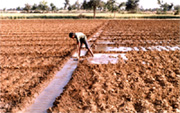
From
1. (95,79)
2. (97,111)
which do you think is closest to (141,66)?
(95,79)

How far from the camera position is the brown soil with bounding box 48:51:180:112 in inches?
169

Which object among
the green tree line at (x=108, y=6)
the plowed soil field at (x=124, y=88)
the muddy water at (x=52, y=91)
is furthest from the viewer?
the green tree line at (x=108, y=6)

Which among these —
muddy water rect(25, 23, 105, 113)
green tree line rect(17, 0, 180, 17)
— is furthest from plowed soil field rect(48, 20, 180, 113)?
green tree line rect(17, 0, 180, 17)

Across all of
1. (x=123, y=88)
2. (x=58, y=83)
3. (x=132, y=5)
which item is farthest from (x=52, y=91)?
(x=132, y=5)

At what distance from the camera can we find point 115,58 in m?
8.69

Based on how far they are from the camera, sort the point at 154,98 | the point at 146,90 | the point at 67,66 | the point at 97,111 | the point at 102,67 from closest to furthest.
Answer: the point at 97,111, the point at 154,98, the point at 146,90, the point at 102,67, the point at 67,66

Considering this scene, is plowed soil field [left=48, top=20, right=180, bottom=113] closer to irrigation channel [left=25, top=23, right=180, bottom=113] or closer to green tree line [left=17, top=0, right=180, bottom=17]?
irrigation channel [left=25, top=23, right=180, bottom=113]

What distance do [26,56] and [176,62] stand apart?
664 centimetres

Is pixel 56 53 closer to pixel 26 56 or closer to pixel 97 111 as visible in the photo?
pixel 26 56

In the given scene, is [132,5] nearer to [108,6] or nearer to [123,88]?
[108,6]

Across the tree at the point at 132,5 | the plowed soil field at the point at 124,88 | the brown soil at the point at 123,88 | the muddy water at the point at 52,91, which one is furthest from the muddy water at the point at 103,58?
the tree at the point at 132,5

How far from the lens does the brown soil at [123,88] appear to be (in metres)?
4.30

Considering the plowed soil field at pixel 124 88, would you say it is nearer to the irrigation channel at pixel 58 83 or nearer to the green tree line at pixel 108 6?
the irrigation channel at pixel 58 83

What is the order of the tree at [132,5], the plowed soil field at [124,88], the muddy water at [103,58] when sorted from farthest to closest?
the tree at [132,5] < the muddy water at [103,58] < the plowed soil field at [124,88]
